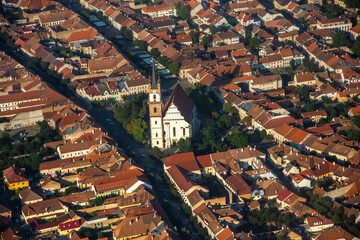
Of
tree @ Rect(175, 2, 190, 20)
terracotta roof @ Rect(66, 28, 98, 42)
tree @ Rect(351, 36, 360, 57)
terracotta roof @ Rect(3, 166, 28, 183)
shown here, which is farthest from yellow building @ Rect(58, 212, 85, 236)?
tree @ Rect(175, 2, 190, 20)

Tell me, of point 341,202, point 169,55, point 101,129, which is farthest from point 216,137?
point 169,55

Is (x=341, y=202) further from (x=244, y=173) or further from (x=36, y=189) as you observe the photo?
(x=36, y=189)

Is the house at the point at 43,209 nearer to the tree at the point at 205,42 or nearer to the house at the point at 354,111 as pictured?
the house at the point at 354,111

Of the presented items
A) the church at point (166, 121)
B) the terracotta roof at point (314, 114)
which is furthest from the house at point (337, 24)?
the church at point (166, 121)

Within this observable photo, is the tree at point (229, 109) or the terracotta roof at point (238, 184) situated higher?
the tree at point (229, 109)

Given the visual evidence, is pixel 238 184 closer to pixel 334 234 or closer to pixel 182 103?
pixel 334 234

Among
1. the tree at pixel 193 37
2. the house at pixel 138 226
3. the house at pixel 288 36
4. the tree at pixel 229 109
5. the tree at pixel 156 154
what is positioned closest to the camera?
the house at pixel 138 226

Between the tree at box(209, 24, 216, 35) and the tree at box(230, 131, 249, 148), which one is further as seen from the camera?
the tree at box(209, 24, 216, 35)

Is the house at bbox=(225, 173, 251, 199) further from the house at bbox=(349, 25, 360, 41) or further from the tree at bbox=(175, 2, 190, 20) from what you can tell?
the tree at bbox=(175, 2, 190, 20)
